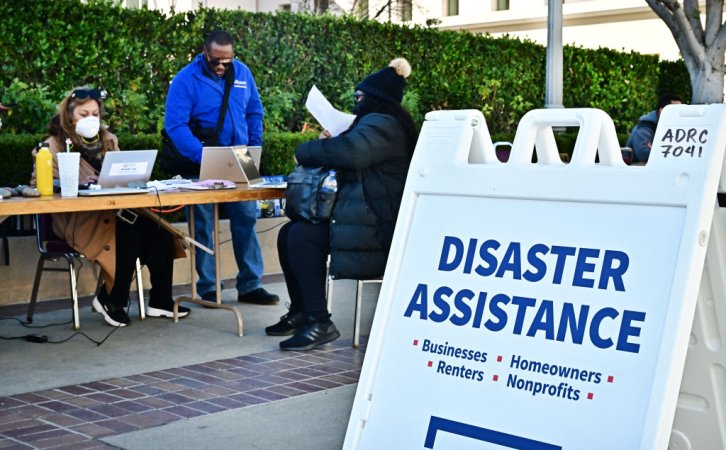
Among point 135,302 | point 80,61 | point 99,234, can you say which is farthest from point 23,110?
point 99,234

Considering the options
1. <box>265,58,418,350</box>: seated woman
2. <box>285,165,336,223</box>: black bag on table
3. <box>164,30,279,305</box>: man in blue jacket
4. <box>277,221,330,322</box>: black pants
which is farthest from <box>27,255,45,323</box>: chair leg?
<box>265,58,418,350</box>: seated woman

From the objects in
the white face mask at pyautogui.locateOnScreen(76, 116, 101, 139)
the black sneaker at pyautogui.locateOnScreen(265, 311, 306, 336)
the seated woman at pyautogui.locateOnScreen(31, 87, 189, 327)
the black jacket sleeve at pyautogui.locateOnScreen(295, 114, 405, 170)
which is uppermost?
the black jacket sleeve at pyautogui.locateOnScreen(295, 114, 405, 170)

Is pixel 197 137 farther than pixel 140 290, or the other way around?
pixel 197 137

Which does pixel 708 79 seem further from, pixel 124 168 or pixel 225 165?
pixel 124 168

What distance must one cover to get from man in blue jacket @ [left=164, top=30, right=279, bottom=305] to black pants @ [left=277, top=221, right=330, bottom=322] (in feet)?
4.78

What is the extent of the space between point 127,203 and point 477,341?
12.3 ft

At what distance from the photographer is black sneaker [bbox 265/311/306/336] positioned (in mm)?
7219

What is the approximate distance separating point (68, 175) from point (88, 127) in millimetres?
864

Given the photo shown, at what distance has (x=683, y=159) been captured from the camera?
9.79 feet

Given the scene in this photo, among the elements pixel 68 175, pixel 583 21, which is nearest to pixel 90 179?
pixel 68 175

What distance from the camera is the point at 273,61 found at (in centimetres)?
1258

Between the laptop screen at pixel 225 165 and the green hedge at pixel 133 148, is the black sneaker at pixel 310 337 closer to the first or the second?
the laptop screen at pixel 225 165

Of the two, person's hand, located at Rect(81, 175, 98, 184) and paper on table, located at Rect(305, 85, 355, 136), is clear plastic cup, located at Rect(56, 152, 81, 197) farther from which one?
paper on table, located at Rect(305, 85, 355, 136)

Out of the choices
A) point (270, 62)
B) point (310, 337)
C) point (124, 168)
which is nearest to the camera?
point (310, 337)
